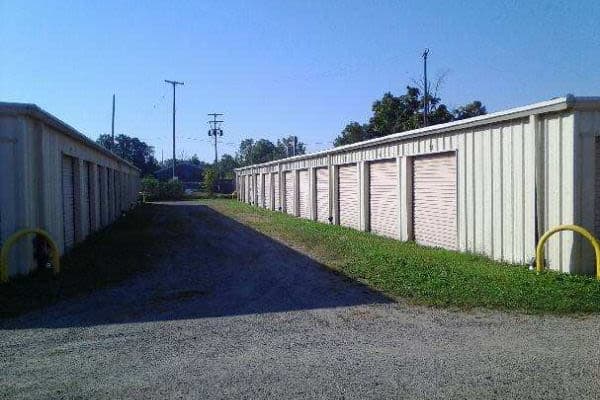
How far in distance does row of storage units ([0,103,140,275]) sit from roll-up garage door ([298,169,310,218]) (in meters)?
12.5

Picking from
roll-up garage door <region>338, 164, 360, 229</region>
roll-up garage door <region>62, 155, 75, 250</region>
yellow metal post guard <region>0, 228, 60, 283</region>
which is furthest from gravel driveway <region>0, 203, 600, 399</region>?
roll-up garage door <region>338, 164, 360, 229</region>

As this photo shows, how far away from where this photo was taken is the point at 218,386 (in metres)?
4.98

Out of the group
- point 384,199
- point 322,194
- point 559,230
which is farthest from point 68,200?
point 322,194

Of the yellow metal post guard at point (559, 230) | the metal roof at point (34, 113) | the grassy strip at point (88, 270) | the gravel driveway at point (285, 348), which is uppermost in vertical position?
the metal roof at point (34, 113)

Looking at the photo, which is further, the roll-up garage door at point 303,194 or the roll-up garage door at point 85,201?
the roll-up garage door at point 303,194

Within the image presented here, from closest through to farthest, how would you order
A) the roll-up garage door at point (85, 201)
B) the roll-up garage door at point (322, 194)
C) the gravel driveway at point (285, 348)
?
the gravel driveway at point (285, 348), the roll-up garage door at point (85, 201), the roll-up garage door at point (322, 194)

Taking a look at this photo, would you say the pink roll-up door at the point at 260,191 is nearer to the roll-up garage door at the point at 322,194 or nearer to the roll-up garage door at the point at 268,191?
the roll-up garage door at the point at 268,191

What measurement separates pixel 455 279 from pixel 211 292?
4.18 m

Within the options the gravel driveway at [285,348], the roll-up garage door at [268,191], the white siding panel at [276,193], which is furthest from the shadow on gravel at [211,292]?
the roll-up garage door at [268,191]

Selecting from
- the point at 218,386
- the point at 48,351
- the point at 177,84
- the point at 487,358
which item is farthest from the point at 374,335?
the point at 177,84

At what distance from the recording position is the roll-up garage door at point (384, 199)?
54.2 ft

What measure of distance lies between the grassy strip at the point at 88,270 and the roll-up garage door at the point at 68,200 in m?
0.37

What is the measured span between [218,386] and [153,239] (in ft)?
42.2

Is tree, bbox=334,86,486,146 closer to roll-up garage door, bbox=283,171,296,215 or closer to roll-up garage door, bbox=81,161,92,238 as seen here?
roll-up garage door, bbox=283,171,296,215
